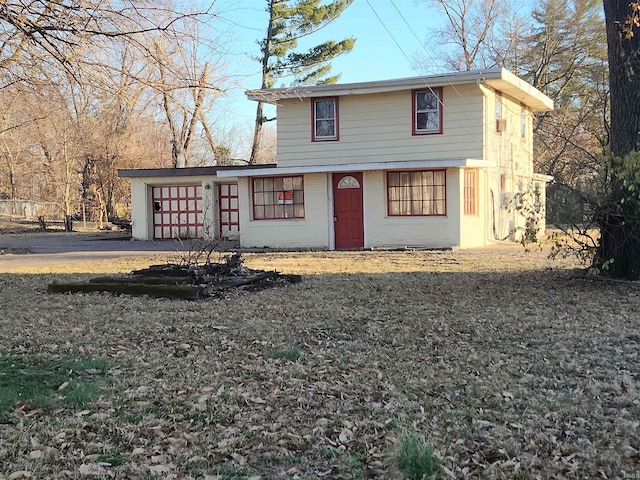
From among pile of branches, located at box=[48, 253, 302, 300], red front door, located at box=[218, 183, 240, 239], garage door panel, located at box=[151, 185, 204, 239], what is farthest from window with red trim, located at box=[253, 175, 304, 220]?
pile of branches, located at box=[48, 253, 302, 300]

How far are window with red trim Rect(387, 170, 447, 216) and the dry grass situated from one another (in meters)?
8.78

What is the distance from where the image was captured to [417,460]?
326 centimetres

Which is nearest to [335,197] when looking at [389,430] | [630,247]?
[630,247]

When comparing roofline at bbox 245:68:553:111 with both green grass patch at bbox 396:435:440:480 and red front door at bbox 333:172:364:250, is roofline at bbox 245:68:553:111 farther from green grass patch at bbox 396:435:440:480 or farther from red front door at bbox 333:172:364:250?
green grass patch at bbox 396:435:440:480

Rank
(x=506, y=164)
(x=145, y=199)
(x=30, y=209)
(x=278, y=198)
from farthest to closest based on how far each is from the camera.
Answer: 1. (x=30, y=209)
2. (x=145, y=199)
3. (x=506, y=164)
4. (x=278, y=198)

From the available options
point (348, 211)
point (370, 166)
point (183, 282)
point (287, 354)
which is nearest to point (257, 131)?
point (348, 211)

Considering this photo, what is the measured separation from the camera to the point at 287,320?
7469mm

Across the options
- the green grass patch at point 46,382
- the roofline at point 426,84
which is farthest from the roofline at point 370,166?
the green grass patch at point 46,382

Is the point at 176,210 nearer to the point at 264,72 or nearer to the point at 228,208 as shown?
the point at 228,208

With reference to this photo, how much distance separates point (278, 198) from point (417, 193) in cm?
456

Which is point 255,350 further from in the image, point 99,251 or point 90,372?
point 99,251

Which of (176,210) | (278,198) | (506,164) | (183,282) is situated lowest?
(183,282)

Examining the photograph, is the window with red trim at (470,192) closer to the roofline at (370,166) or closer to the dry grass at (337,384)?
the roofline at (370,166)

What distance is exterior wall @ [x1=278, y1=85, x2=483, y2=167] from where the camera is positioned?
59.1ft
